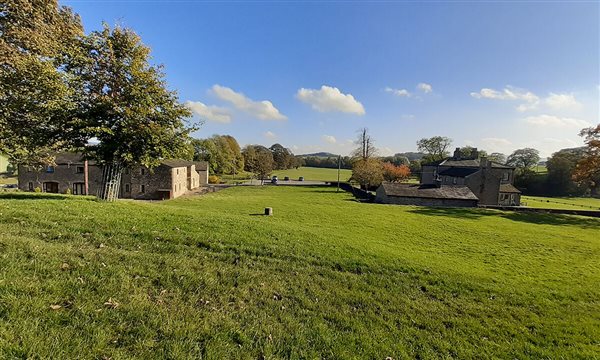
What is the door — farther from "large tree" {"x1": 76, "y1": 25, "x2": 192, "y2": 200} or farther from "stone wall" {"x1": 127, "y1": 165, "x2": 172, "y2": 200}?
"large tree" {"x1": 76, "y1": 25, "x2": 192, "y2": 200}

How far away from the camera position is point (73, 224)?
376 inches

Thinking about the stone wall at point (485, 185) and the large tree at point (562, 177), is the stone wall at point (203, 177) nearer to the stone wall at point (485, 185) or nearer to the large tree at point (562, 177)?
the stone wall at point (485, 185)

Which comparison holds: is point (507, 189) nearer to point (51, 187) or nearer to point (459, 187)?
point (459, 187)

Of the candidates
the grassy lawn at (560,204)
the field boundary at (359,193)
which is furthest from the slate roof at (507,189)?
the field boundary at (359,193)

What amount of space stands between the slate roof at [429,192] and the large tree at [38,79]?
3740 centimetres

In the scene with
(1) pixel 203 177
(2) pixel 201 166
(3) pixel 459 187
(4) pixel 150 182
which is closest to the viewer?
(4) pixel 150 182

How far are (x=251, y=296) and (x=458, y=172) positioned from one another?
56261mm

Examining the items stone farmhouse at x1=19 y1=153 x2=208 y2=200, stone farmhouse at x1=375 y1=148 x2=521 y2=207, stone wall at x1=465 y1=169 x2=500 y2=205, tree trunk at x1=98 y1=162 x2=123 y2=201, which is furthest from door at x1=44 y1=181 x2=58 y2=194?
stone wall at x1=465 y1=169 x2=500 y2=205

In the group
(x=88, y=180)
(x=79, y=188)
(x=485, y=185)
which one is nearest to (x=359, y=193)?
(x=485, y=185)

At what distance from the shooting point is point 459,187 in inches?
1710

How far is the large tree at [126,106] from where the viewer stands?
49.3 feet

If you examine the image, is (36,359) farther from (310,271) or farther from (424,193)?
(424,193)

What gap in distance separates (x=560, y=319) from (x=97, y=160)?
842 inches

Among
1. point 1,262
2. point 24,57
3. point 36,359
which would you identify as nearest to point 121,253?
point 1,262
